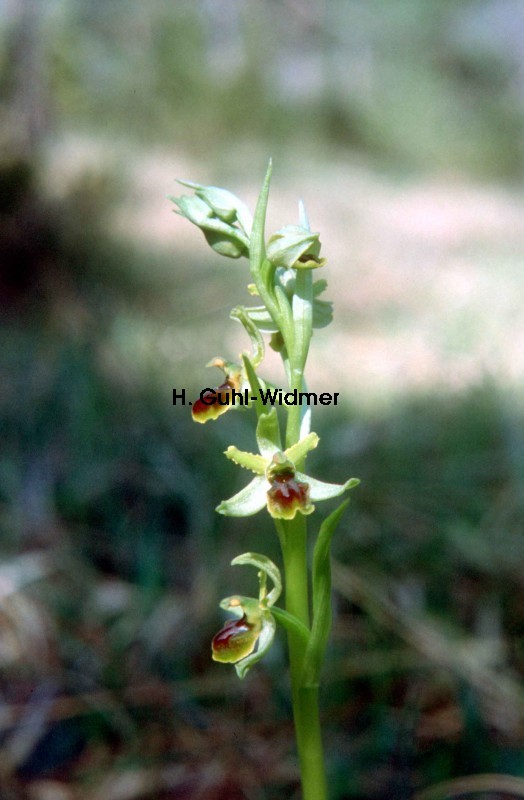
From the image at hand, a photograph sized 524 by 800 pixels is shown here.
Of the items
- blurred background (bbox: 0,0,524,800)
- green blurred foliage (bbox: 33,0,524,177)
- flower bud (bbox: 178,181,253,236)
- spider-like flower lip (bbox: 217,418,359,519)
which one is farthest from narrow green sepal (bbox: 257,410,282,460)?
green blurred foliage (bbox: 33,0,524,177)

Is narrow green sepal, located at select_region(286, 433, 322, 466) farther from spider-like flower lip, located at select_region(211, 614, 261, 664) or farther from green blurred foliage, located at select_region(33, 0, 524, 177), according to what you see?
green blurred foliage, located at select_region(33, 0, 524, 177)

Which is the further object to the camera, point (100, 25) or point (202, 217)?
point (100, 25)

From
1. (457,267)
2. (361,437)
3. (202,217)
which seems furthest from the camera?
(457,267)

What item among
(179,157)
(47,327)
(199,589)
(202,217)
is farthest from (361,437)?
(179,157)

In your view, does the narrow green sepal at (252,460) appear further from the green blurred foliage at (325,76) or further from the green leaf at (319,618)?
the green blurred foliage at (325,76)

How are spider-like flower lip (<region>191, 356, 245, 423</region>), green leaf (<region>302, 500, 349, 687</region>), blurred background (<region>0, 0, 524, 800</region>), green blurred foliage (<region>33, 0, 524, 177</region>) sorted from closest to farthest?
green leaf (<region>302, 500, 349, 687</region>) → spider-like flower lip (<region>191, 356, 245, 423</region>) → blurred background (<region>0, 0, 524, 800</region>) → green blurred foliage (<region>33, 0, 524, 177</region>)

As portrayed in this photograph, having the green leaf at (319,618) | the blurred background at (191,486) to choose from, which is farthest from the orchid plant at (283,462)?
the blurred background at (191,486)

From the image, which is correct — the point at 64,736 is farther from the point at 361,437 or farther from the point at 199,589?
the point at 361,437

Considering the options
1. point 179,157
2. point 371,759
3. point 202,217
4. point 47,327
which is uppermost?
point 179,157

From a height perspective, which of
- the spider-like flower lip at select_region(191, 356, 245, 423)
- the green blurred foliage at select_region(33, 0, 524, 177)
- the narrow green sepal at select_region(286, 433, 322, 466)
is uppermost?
the green blurred foliage at select_region(33, 0, 524, 177)
